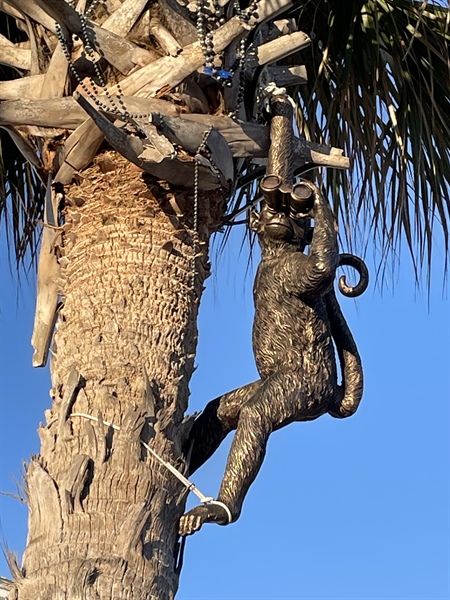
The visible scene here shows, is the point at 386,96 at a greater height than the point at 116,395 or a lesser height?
greater

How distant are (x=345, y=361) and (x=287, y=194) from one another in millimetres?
526

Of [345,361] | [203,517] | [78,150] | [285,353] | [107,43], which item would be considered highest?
[107,43]

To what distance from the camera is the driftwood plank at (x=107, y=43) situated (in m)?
2.99

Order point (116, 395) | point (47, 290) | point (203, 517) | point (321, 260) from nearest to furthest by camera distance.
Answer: point (203, 517), point (116, 395), point (321, 260), point (47, 290)

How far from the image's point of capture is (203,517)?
2658mm

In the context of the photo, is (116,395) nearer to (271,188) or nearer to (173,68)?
(271,188)

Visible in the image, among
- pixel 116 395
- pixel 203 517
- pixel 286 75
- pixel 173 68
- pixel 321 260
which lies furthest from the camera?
pixel 286 75

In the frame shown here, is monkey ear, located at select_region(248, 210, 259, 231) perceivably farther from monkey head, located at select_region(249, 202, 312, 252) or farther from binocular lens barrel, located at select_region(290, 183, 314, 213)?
binocular lens barrel, located at select_region(290, 183, 314, 213)

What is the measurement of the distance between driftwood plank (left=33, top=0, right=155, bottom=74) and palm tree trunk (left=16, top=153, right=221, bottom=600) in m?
0.27

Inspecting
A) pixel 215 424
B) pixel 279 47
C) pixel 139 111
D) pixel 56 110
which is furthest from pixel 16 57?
pixel 215 424

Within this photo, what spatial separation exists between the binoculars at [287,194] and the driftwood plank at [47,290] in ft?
2.12

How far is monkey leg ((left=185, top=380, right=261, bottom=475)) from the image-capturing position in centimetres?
299

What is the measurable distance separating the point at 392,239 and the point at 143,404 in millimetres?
1864

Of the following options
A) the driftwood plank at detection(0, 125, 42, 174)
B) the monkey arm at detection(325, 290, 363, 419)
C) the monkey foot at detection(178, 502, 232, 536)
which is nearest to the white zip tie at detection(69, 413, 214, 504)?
the monkey foot at detection(178, 502, 232, 536)
